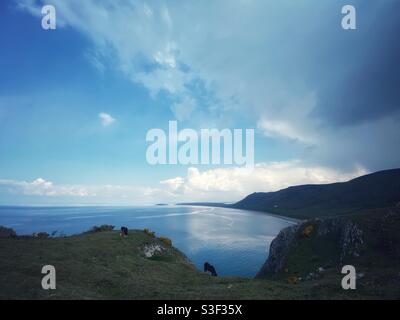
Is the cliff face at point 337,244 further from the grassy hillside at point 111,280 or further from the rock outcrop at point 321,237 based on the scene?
the grassy hillside at point 111,280

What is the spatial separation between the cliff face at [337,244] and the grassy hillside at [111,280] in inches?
528

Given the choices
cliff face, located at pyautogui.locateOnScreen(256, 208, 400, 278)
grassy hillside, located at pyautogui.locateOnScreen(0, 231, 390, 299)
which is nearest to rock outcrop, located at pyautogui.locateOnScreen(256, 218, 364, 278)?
cliff face, located at pyautogui.locateOnScreen(256, 208, 400, 278)

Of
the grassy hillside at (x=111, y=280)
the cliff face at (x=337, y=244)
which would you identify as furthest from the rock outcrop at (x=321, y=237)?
the grassy hillside at (x=111, y=280)

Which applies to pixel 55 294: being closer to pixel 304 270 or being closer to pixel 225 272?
pixel 304 270

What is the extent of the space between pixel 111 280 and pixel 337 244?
132 ft

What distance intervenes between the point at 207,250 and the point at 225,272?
29.9 m

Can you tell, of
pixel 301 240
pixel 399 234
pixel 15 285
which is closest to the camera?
pixel 15 285

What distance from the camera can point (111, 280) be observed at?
85.9ft

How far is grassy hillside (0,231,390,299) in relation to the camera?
71.1ft

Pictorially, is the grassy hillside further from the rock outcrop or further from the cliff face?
the rock outcrop

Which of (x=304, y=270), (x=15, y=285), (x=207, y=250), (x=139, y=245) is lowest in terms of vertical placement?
(x=207, y=250)

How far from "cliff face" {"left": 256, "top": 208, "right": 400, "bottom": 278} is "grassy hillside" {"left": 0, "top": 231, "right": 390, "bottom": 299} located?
13.4m
